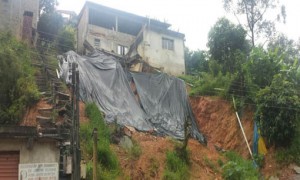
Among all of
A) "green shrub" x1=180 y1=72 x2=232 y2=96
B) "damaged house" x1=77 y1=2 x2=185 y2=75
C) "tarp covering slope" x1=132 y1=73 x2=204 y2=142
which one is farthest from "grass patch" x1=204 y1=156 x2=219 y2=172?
"damaged house" x1=77 y1=2 x2=185 y2=75

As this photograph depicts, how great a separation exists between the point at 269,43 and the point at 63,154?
21.0 meters

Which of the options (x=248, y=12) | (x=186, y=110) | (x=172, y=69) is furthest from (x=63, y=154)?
(x=248, y=12)

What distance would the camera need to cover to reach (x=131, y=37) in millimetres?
28141

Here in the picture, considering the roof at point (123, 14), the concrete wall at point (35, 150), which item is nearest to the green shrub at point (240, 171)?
the concrete wall at point (35, 150)

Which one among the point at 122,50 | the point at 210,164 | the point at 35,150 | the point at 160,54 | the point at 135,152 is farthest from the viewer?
the point at 122,50

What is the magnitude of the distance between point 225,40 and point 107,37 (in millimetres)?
8736

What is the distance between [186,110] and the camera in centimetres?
1941

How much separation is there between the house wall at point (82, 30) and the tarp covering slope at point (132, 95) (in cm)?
767

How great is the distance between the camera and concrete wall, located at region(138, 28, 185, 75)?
26.5 m

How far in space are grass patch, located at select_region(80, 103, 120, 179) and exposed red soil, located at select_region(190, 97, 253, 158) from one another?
5.89 meters

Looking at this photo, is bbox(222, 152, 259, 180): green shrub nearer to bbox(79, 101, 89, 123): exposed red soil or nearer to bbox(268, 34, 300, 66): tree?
bbox(79, 101, 89, 123): exposed red soil

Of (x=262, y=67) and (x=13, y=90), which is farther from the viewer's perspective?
(x=262, y=67)

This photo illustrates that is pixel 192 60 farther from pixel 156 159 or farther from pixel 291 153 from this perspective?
pixel 156 159

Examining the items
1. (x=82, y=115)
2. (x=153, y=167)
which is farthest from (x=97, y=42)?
(x=153, y=167)
